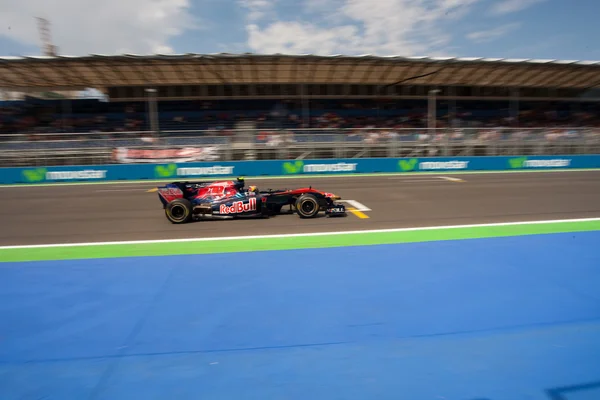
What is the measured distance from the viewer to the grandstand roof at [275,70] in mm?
25578

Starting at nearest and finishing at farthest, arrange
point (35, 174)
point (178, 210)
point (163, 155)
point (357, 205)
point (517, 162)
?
point (178, 210) < point (357, 205) < point (35, 174) < point (163, 155) < point (517, 162)

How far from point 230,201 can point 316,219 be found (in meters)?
2.10

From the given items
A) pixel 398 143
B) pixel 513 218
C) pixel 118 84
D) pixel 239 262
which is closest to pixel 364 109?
pixel 398 143

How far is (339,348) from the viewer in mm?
3484

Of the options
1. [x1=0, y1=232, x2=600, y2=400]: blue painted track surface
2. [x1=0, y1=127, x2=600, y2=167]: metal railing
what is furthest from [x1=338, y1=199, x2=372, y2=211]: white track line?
[x1=0, y1=127, x2=600, y2=167]: metal railing

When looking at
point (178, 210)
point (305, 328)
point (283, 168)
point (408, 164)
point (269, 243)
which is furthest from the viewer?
point (408, 164)

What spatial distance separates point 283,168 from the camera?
822 inches

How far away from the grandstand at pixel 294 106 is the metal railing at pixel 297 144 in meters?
0.06

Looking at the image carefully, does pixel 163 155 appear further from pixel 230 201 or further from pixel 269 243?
pixel 269 243

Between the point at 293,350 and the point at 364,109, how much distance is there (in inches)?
1358

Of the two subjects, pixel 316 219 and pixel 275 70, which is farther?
pixel 275 70

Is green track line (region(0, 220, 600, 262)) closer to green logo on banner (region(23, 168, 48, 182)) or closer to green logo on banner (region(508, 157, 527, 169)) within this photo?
green logo on banner (region(23, 168, 48, 182))

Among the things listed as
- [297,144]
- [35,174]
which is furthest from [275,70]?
[35,174]

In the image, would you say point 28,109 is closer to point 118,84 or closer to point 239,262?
point 118,84
